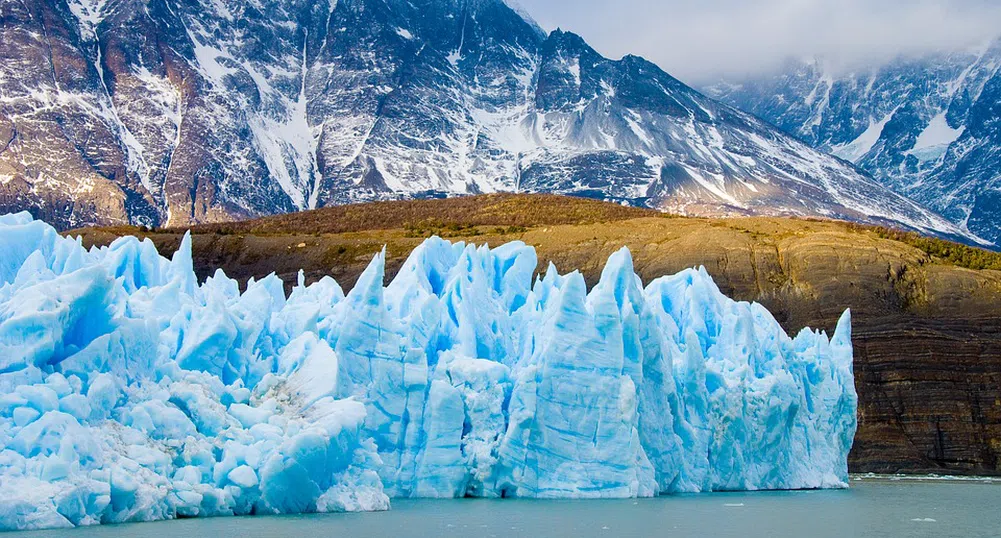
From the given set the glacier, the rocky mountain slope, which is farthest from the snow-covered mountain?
the glacier

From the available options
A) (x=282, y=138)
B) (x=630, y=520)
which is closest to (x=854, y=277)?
(x=630, y=520)

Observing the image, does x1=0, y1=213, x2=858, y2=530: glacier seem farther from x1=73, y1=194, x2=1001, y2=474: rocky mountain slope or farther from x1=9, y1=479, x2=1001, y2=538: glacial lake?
x1=73, y1=194, x2=1001, y2=474: rocky mountain slope

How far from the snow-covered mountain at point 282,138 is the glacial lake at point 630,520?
4480 inches

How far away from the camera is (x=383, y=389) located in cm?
3244

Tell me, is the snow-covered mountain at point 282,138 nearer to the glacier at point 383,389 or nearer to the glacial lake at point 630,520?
the glacier at point 383,389

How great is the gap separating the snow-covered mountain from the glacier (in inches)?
4249

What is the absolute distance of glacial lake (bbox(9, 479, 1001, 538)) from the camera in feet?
84.6

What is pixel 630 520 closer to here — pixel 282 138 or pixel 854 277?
pixel 854 277

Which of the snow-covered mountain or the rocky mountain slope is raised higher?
the snow-covered mountain

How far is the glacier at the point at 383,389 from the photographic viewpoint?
2559cm

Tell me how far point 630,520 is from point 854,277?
50737mm

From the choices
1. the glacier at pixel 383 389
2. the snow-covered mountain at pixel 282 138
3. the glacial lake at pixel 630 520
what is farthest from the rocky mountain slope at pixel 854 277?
the snow-covered mountain at pixel 282 138

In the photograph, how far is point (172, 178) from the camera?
523ft

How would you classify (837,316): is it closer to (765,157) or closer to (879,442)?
(879,442)
